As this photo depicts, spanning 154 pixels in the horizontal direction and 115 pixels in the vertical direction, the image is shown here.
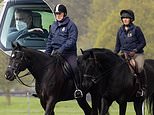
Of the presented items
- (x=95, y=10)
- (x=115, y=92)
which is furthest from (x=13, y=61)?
(x=95, y=10)

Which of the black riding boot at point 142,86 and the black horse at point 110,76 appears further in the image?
the black riding boot at point 142,86

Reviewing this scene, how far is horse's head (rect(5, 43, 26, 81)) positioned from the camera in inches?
496

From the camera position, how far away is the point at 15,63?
12.7 m

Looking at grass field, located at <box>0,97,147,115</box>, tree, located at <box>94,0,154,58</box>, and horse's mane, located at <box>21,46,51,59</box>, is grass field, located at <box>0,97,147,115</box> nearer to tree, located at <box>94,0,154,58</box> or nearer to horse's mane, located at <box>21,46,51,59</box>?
tree, located at <box>94,0,154,58</box>

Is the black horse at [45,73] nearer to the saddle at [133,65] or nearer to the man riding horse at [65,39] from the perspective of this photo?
the man riding horse at [65,39]

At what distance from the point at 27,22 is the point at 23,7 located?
1.46ft

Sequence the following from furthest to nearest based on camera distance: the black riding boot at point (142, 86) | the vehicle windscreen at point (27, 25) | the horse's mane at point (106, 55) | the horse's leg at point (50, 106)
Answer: the vehicle windscreen at point (27, 25), the black riding boot at point (142, 86), the horse's mane at point (106, 55), the horse's leg at point (50, 106)

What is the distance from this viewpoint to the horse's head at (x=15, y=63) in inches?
496

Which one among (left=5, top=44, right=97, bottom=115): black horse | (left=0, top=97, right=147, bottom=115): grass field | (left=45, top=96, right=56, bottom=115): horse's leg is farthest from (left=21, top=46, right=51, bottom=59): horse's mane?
(left=0, top=97, right=147, bottom=115): grass field

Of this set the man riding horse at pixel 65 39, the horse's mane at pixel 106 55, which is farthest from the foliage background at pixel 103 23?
the man riding horse at pixel 65 39

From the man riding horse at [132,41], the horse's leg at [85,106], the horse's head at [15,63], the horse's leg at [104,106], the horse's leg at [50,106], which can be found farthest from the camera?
the horse's leg at [85,106]

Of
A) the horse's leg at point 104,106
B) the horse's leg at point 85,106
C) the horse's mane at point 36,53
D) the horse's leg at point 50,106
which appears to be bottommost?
the horse's leg at point 85,106

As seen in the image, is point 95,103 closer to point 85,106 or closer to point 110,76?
point 85,106

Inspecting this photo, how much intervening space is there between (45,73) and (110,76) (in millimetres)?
1525
